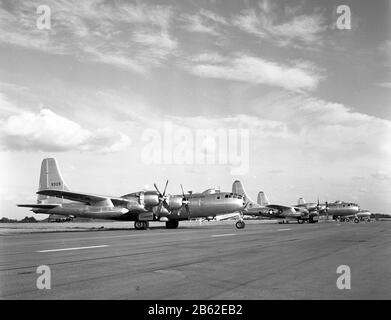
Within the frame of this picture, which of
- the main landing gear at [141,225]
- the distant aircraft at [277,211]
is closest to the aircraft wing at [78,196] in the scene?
the main landing gear at [141,225]

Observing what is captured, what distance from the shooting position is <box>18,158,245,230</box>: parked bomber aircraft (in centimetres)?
3975

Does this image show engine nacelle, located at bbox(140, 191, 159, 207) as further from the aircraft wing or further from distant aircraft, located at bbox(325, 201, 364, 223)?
distant aircraft, located at bbox(325, 201, 364, 223)

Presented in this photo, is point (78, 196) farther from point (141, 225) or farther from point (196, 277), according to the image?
point (196, 277)

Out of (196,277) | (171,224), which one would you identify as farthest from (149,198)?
(196,277)

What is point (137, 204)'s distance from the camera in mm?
40000

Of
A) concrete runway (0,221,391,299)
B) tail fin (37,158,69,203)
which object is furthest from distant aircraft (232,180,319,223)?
concrete runway (0,221,391,299)

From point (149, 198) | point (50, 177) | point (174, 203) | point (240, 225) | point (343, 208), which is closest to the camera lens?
point (149, 198)

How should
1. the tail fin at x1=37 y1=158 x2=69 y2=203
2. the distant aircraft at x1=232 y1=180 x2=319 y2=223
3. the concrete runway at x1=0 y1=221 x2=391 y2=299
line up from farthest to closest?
the distant aircraft at x1=232 y1=180 x2=319 y2=223 < the tail fin at x1=37 y1=158 x2=69 y2=203 < the concrete runway at x1=0 y1=221 x2=391 y2=299

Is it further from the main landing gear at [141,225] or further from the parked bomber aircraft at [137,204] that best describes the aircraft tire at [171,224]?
the main landing gear at [141,225]

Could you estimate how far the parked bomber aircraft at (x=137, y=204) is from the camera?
3975 cm
